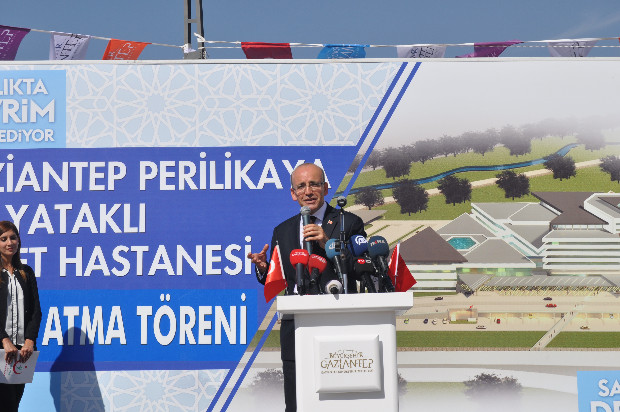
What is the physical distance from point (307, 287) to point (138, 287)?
1841mm

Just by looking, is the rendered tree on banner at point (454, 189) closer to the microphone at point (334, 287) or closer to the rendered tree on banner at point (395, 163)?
the rendered tree on banner at point (395, 163)

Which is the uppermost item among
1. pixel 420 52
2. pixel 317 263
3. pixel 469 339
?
pixel 420 52

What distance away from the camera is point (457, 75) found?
4.40 metres

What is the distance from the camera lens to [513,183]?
14.4 feet

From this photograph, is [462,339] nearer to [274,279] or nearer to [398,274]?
[398,274]

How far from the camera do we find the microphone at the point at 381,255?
2658 millimetres

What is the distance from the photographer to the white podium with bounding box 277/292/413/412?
8.21 feet

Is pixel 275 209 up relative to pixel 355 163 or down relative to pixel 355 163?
down

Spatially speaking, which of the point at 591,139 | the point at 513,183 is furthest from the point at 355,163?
the point at 591,139

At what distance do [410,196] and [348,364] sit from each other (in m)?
2.00

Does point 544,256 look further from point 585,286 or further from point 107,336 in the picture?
point 107,336

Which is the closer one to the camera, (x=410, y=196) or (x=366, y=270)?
(x=366, y=270)

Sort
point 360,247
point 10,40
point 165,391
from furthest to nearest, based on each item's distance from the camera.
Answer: point 10,40 → point 165,391 → point 360,247

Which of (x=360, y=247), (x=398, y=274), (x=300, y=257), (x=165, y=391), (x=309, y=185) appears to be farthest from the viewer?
(x=165, y=391)
